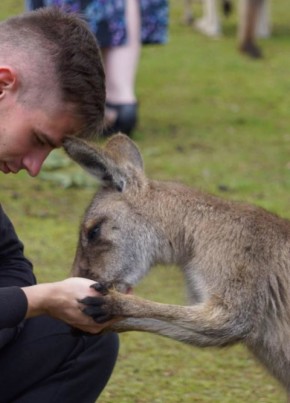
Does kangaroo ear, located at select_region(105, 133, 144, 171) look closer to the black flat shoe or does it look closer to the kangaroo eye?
the kangaroo eye

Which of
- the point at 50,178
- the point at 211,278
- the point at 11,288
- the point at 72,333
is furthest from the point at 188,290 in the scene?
the point at 50,178

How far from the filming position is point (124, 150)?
383 centimetres

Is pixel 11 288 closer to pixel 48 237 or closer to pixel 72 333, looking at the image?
pixel 72 333

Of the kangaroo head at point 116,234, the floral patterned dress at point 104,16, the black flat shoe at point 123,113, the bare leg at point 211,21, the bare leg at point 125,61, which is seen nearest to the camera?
the kangaroo head at point 116,234

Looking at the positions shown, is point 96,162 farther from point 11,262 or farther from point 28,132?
point 11,262

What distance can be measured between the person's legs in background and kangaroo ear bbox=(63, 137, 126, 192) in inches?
144

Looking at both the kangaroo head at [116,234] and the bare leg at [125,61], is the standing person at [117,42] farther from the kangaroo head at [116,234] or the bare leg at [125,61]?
the kangaroo head at [116,234]

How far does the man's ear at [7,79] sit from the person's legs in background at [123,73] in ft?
13.4

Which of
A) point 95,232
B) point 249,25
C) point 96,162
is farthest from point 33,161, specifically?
point 249,25

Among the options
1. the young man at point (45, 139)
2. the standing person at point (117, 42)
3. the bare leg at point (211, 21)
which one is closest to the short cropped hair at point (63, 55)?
the young man at point (45, 139)

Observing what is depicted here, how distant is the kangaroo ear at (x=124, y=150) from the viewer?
3789 mm

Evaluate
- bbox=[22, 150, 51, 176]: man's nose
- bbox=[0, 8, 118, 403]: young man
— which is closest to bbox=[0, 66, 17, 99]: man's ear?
bbox=[0, 8, 118, 403]: young man

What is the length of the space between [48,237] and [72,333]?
249cm

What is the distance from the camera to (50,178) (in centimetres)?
705
